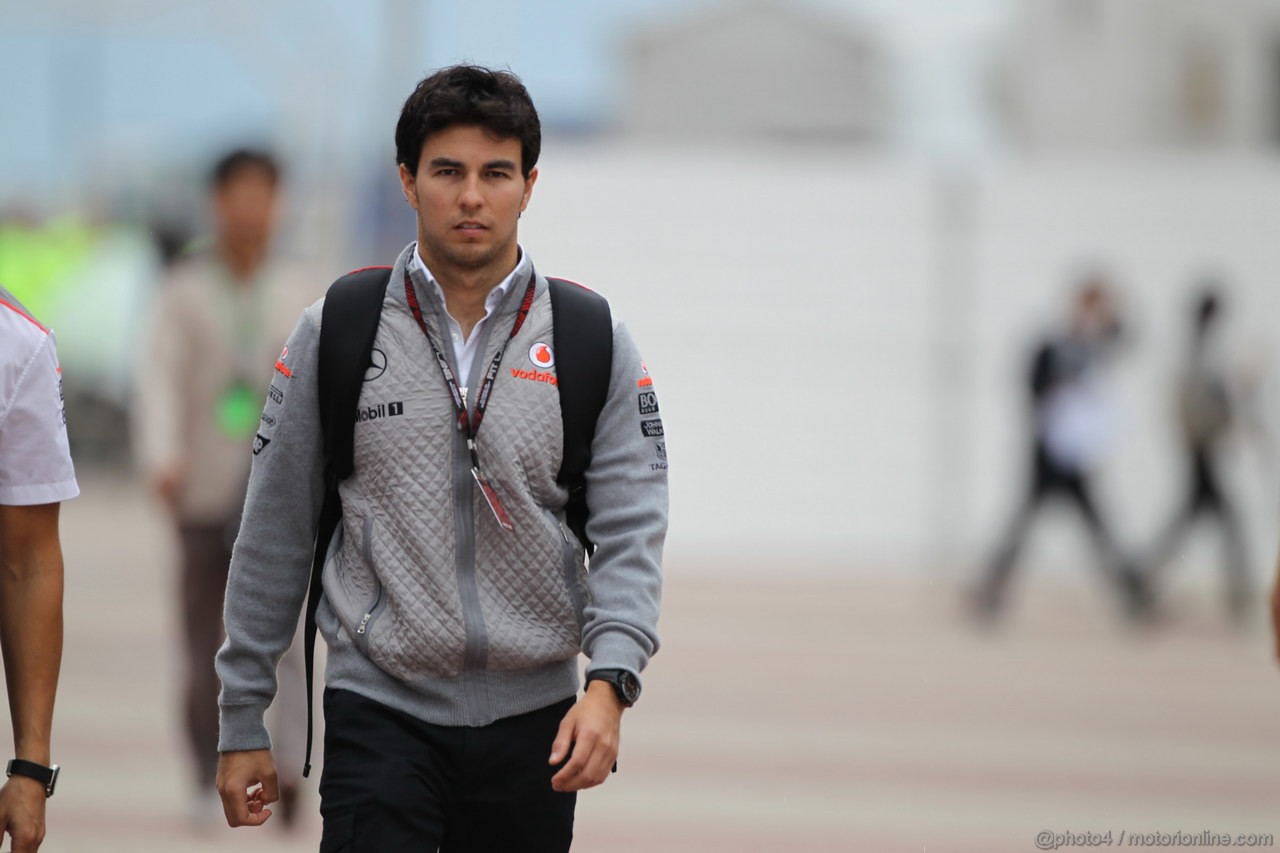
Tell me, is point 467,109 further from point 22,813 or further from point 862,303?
point 862,303

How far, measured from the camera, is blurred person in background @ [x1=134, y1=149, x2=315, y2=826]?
22.4ft

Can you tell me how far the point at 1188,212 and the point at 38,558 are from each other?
50.7ft

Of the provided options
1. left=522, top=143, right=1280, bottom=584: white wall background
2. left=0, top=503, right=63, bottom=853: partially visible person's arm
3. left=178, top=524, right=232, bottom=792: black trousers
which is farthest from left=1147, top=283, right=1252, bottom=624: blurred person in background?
left=0, top=503, right=63, bottom=853: partially visible person's arm

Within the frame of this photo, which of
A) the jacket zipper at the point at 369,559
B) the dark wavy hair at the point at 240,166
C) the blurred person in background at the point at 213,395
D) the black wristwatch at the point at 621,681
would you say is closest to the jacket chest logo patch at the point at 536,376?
the jacket zipper at the point at 369,559

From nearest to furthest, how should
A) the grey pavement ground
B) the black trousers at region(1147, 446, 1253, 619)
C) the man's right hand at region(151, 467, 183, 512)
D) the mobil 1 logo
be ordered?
the mobil 1 logo
the man's right hand at region(151, 467, 183, 512)
the grey pavement ground
the black trousers at region(1147, 446, 1253, 619)

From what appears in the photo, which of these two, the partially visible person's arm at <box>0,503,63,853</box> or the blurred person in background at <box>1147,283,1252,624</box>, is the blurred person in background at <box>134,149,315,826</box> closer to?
the partially visible person's arm at <box>0,503,63,853</box>

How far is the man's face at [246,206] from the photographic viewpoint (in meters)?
6.98

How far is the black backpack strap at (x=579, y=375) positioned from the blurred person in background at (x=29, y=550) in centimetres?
88

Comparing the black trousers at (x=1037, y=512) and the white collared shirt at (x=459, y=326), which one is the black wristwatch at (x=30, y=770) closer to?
the white collared shirt at (x=459, y=326)

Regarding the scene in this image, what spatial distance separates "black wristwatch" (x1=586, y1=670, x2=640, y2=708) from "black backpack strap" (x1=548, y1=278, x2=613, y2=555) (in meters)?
0.32

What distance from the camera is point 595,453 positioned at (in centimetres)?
360

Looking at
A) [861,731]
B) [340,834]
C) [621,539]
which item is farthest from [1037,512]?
[340,834]

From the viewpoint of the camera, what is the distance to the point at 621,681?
3.41 metres

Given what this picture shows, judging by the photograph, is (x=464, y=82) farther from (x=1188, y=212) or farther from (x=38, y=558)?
(x=1188, y=212)
